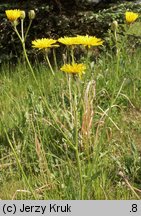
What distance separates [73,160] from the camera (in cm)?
254

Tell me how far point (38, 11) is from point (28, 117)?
1.91 metres

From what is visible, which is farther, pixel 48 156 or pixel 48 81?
pixel 48 81

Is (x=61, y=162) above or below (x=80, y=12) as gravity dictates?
below

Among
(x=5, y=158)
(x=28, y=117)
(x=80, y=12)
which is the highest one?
(x=80, y=12)

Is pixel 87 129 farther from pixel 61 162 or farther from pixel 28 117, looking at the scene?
pixel 28 117

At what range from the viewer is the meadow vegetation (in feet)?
6.71

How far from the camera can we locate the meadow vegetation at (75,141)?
6.71 feet

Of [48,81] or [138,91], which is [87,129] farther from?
[48,81]

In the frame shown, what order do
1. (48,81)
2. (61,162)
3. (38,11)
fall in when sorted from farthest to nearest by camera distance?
1. (38,11)
2. (48,81)
3. (61,162)

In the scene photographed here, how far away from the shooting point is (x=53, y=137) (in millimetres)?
2785

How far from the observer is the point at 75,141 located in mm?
1701
